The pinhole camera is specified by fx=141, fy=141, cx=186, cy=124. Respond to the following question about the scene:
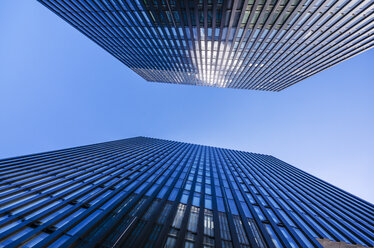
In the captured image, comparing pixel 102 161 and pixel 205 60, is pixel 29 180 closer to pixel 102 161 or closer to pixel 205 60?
pixel 102 161

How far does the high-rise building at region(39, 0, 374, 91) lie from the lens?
2048 cm

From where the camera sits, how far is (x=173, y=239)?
424 inches

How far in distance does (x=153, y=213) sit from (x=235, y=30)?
2952cm

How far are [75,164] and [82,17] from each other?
3238cm

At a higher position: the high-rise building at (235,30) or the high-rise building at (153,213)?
the high-rise building at (235,30)

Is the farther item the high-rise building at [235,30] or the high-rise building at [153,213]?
the high-rise building at [235,30]

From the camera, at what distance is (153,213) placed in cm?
1323

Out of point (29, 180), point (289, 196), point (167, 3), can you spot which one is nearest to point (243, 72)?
point (167, 3)

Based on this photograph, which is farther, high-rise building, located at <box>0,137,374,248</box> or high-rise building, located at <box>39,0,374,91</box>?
high-rise building, located at <box>39,0,374,91</box>

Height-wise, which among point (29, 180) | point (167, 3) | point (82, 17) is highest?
point (82, 17)

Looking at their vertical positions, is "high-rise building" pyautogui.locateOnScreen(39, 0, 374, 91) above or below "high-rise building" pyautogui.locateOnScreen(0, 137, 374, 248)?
above

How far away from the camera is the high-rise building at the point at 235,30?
20.5 m

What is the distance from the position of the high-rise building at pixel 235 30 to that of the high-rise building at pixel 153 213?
26.3 m

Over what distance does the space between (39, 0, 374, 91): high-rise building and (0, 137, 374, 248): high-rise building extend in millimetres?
26281
